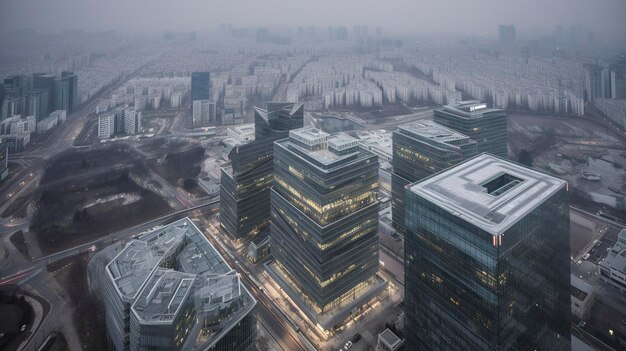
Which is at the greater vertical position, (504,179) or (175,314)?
(504,179)

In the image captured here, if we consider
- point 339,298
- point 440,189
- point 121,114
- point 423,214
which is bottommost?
point 339,298

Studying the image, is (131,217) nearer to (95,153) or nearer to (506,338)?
(95,153)

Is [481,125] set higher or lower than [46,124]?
higher

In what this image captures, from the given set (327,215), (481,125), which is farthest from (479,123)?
(327,215)

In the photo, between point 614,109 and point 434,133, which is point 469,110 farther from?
point 614,109

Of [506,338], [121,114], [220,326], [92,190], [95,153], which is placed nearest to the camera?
[506,338]

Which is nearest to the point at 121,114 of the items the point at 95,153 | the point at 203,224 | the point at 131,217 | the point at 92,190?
the point at 95,153

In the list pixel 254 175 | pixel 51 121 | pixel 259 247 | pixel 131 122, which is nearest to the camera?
pixel 259 247
